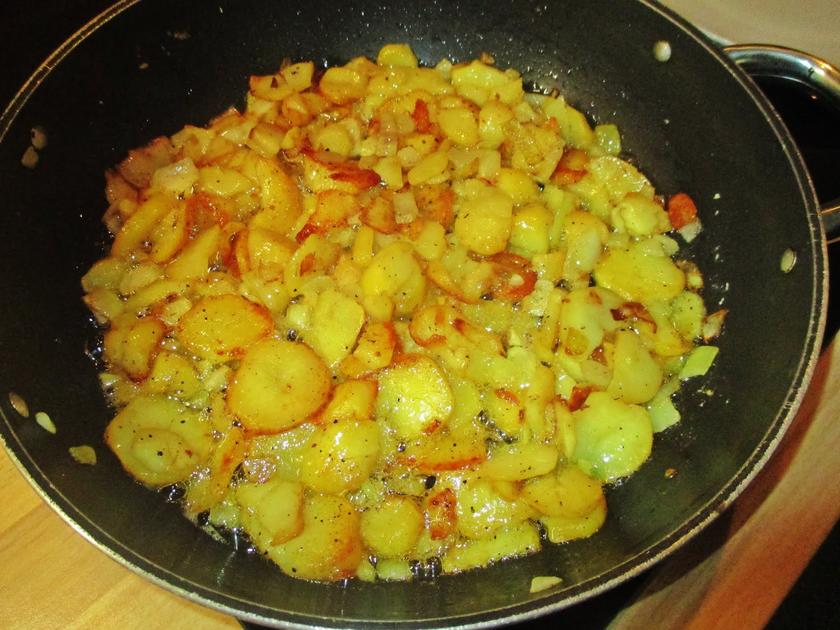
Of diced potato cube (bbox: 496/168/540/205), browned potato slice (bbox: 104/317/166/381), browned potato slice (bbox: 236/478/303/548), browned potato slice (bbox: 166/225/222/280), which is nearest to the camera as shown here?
browned potato slice (bbox: 236/478/303/548)

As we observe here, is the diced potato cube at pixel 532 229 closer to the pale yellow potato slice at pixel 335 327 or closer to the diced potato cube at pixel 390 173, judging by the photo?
the diced potato cube at pixel 390 173

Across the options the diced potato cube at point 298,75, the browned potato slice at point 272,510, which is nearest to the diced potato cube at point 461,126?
the diced potato cube at point 298,75

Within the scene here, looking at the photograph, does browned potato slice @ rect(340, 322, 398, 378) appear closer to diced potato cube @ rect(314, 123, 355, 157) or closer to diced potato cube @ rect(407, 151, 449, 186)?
diced potato cube @ rect(407, 151, 449, 186)

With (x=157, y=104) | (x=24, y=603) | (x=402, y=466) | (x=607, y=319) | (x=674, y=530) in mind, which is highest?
(x=607, y=319)

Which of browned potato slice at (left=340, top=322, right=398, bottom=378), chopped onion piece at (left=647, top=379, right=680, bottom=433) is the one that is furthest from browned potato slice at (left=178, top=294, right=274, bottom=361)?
chopped onion piece at (left=647, top=379, right=680, bottom=433)

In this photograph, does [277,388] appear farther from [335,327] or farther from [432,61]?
[432,61]

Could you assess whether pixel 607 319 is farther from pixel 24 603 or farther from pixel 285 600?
pixel 24 603

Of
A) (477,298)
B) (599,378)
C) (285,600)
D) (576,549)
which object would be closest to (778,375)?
(599,378)
